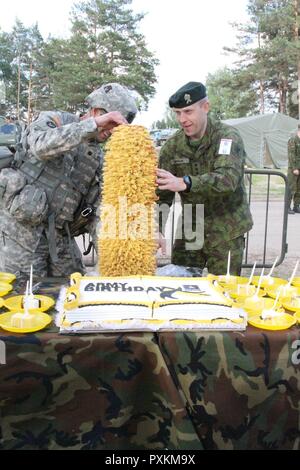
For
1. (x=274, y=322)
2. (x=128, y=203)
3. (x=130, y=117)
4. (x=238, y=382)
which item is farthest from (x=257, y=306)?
(x=130, y=117)

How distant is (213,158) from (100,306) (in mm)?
1312

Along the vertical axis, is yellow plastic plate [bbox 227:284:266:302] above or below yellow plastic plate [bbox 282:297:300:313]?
above

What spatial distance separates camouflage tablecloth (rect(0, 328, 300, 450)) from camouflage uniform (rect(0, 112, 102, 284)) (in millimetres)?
1008

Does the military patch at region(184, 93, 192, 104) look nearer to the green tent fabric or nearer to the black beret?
the black beret

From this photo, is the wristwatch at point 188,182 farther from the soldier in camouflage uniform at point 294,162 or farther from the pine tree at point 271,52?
the pine tree at point 271,52

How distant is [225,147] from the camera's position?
2.26 meters

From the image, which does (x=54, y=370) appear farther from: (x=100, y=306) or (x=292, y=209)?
(x=292, y=209)

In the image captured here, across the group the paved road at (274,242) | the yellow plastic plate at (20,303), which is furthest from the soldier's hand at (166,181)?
the paved road at (274,242)

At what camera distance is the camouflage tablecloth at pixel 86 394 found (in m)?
1.28

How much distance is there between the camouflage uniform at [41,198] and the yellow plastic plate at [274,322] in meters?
1.17

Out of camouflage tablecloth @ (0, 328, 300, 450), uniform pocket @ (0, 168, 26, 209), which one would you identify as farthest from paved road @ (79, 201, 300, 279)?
camouflage tablecloth @ (0, 328, 300, 450)

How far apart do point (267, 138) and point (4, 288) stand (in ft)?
62.1

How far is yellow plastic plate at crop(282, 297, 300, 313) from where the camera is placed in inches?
60.3

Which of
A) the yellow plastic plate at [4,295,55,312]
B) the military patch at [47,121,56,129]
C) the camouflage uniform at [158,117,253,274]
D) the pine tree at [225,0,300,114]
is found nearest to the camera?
the yellow plastic plate at [4,295,55,312]
